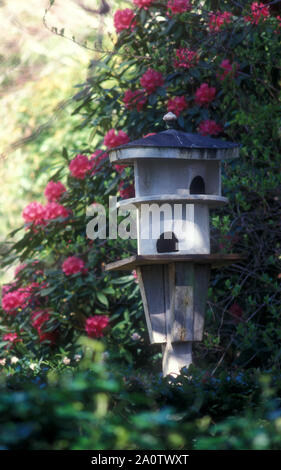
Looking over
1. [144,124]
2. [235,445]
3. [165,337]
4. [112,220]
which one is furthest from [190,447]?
[144,124]

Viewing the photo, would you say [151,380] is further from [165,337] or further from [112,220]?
[112,220]

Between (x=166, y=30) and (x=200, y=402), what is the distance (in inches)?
140

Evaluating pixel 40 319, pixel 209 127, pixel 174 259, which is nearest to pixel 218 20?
pixel 209 127

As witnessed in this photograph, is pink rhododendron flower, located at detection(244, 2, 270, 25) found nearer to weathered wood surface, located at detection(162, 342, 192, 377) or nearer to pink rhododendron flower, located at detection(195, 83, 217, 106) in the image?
pink rhododendron flower, located at detection(195, 83, 217, 106)

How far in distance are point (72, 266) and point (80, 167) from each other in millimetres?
778

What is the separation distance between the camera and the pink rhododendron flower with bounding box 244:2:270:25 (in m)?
4.41

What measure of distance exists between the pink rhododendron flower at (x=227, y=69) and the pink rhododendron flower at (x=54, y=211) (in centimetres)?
155

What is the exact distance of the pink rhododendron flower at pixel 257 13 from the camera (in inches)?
174

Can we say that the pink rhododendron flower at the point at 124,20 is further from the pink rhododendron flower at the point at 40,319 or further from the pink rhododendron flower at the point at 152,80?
the pink rhododendron flower at the point at 40,319

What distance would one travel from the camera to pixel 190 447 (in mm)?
1733

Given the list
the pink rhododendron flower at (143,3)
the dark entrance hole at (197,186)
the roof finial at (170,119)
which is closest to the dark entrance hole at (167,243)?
the dark entrance hole at (197,186)

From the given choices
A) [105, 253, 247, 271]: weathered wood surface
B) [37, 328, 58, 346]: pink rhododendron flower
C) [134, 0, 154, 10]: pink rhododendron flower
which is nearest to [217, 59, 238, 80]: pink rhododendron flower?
[134, 0, 154, 10]: pink rhododendron flower

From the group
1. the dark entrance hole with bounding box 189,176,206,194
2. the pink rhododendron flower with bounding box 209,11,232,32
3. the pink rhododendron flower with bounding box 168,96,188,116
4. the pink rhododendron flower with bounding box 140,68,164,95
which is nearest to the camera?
the dark entrance hole with bounding box 189,176,206,194

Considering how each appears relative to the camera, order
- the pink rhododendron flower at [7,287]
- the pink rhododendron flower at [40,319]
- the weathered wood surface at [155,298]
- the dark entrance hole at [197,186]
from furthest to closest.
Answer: the pink rhododendron flower at [7,287]
the pink rhododendron flower at [40,319]
the dark entrance hole at [197,186]
the weathered wood surface at [155,298]
